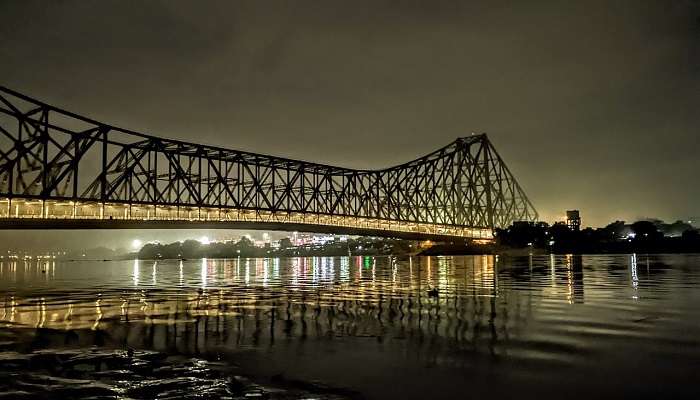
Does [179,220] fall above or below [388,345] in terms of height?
above

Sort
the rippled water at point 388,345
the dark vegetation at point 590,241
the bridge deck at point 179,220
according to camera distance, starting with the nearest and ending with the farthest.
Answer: the rippled water at point 388,345 → the bridge deck at point 179,220 → the dark vegetation at point 590,241

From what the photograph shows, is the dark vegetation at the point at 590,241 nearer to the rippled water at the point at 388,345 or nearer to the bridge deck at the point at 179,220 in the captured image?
the bridge deck at the point at 179,220

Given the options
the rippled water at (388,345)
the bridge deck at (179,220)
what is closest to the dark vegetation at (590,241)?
the bridge deck at (179,220)

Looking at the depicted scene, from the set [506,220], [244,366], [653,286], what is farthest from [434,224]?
[244,366]

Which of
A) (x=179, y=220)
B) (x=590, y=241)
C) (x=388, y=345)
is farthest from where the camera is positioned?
(x=590, y=241)

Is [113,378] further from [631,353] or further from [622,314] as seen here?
[622,314]

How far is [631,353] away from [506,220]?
174850 millimetres

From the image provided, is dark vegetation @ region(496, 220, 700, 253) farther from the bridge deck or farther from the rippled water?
the rippled water

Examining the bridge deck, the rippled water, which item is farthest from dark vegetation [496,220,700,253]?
the rippled water

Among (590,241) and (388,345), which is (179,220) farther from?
(590,241)

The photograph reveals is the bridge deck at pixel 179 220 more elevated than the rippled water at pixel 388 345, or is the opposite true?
the bridge deck at pixel 179 220

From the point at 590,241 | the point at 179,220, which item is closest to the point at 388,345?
the point at 179,220

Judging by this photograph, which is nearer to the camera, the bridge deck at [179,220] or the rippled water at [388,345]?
the rippled water at [388,345]

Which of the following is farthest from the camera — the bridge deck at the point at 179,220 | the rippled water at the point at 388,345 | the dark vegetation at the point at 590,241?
the dark vegetation at the point at 590,241
